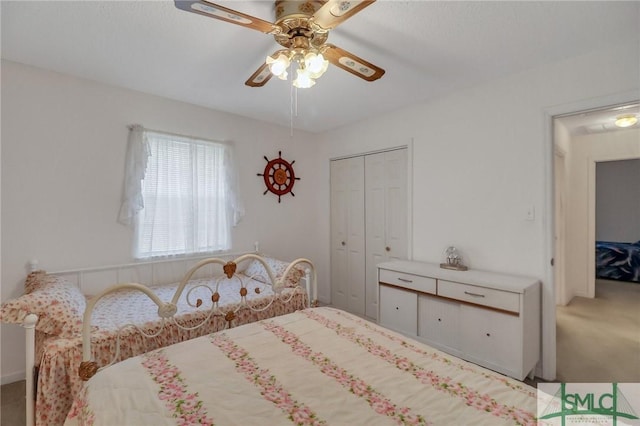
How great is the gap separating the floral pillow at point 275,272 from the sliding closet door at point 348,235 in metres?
1.14

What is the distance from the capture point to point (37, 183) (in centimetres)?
236

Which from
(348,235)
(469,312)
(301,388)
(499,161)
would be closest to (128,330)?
(301,388)

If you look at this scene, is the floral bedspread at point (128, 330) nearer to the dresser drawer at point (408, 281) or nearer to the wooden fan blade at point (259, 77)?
the dresser drawer at point (408, 281)

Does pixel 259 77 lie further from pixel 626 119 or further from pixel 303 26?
pixel 626 119

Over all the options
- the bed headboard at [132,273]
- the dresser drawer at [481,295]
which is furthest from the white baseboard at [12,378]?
the dresser drawer at [481,295]

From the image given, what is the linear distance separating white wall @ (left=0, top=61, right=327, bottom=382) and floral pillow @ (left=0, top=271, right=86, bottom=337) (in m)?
0.62

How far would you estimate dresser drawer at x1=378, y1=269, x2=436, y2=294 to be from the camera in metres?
2.60

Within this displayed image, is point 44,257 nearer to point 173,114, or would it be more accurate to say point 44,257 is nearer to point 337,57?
point 173,114

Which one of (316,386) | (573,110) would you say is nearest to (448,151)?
(573,110)

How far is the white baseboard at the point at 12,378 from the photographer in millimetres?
2232

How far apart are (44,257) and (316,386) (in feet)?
8.28

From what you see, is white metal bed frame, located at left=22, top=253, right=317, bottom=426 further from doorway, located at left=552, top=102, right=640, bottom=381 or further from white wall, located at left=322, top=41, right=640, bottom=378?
doorway, located at left=552, top=102, right=640, bottom=381

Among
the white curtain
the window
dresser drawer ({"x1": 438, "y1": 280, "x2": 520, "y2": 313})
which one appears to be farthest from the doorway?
the white curtain

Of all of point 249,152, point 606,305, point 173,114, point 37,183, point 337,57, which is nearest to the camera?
point 337,57
